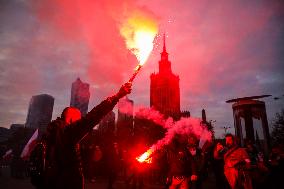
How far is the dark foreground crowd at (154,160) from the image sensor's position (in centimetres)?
293

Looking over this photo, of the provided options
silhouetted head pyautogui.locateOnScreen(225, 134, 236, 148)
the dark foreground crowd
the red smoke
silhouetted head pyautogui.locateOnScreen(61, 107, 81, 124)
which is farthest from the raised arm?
the red smoke

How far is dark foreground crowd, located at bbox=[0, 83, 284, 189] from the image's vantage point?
2.93 meters

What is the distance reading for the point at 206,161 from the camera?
1013 cm

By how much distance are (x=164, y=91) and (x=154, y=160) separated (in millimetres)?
109651

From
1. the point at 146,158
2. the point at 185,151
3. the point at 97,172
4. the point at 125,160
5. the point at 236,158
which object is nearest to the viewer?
the point at 236,158

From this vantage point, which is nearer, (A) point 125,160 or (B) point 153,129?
(A) point 125,160

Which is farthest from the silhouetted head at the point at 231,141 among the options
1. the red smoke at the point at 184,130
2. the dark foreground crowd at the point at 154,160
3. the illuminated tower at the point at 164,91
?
the illuminated tower at the point at 164,91

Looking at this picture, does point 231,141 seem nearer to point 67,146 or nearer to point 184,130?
point 67,146

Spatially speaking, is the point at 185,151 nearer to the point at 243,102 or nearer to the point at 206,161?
the point at 206,161

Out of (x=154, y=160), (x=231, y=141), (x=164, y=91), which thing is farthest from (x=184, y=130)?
(x=164, y=91)

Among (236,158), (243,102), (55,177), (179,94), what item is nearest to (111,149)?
(236,158)

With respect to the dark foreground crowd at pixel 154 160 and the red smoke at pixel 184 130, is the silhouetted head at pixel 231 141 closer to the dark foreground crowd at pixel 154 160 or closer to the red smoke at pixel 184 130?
the dark foreground crowd at pixel 154 160

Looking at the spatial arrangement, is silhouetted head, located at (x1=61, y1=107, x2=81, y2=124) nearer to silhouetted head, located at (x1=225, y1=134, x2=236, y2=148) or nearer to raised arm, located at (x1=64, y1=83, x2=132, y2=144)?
raised arm, located at (x1=64, y1=83, x2=132, y2=144)

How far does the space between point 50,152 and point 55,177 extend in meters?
0.31
